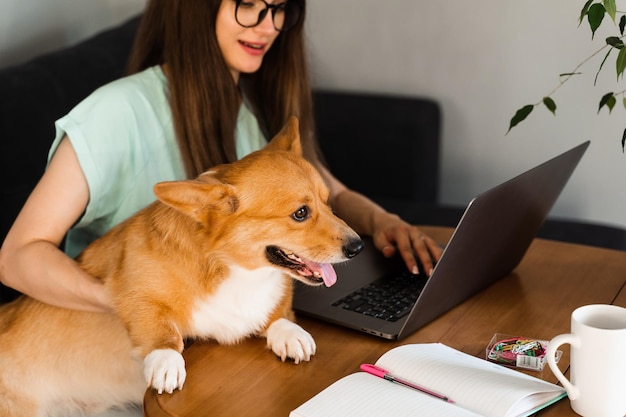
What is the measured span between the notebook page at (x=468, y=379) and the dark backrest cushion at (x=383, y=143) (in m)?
1.49

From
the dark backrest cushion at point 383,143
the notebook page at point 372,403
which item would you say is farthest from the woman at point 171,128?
the dark backrest cushion at point 383,143

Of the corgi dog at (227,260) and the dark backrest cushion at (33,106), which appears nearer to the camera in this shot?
the corgi dog at (227,260)

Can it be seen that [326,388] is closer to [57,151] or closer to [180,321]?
[180,321]

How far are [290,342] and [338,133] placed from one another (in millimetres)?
1594

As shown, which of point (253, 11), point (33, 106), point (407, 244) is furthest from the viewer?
point (33, 106)

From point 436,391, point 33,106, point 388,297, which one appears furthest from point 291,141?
point 33,106

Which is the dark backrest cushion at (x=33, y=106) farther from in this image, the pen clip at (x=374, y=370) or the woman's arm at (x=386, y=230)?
the pen clip at (x=374, y=370)

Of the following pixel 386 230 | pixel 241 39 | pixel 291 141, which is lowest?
pixel 386 230

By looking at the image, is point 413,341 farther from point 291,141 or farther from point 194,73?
point 194,73

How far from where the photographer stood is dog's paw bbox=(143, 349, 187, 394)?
1132 millimetres

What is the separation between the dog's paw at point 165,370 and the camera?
1.13m

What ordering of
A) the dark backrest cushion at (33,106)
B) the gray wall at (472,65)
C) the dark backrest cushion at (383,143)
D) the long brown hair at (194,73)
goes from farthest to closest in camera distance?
1. the dark backrest cushion at (383,143)
2. the gray wall at (472,65)
3. the dark backrest cushion at (33,106)
4. the long brown hair at (194,73)

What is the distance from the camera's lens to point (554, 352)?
1040 mm

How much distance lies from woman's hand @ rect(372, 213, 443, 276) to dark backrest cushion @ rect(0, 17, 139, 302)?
848 mm
